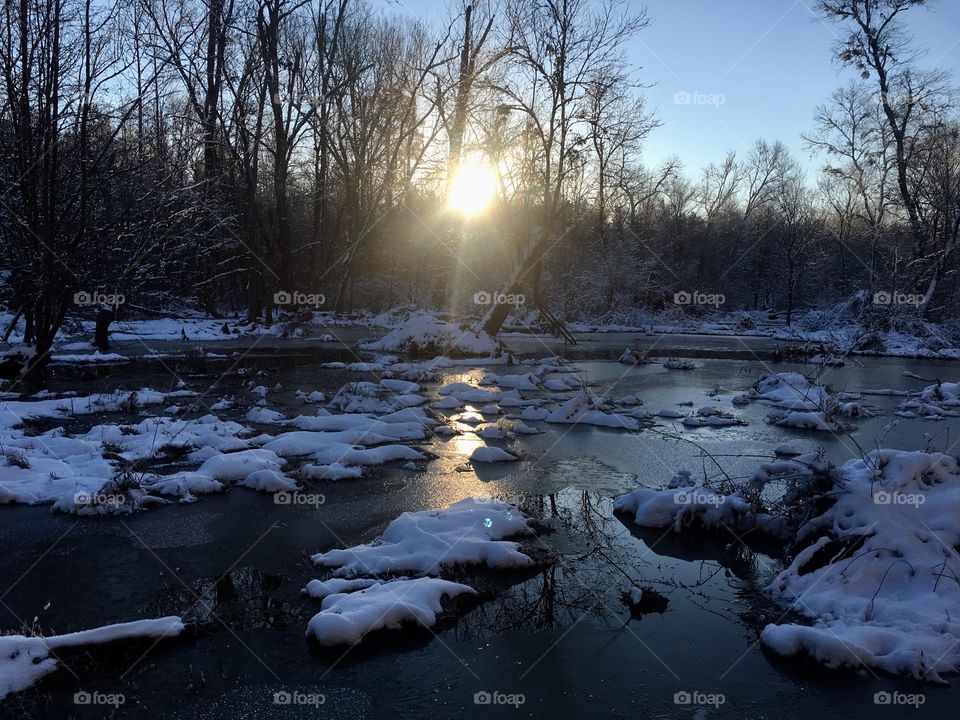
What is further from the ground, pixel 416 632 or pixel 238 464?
pixel 238 464

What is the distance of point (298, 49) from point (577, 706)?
28804 mm

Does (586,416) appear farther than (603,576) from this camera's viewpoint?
Yes

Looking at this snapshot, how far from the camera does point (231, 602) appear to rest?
5.06 meters

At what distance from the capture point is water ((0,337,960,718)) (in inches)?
159

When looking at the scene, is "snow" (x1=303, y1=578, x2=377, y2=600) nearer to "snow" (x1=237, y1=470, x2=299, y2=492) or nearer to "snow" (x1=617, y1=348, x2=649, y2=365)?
"snow" (x1=237, y1=470, x2=299, y2=492)

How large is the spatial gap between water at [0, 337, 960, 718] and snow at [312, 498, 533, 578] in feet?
0.65

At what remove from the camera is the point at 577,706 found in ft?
13.2

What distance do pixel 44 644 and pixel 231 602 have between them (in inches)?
45.4

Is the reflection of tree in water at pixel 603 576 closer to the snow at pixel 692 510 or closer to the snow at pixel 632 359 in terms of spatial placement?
the snow at pixel 692 510

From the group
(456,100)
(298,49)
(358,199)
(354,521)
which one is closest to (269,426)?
(354,521)

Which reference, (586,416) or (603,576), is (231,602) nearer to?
(603,576)

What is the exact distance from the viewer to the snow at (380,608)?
458 cm

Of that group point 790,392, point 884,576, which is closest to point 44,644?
point 884,576

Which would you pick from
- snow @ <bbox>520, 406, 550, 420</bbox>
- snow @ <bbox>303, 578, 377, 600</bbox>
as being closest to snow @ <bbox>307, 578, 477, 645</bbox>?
snow @ <bbox>303, 578, 377, 600</bbox>
